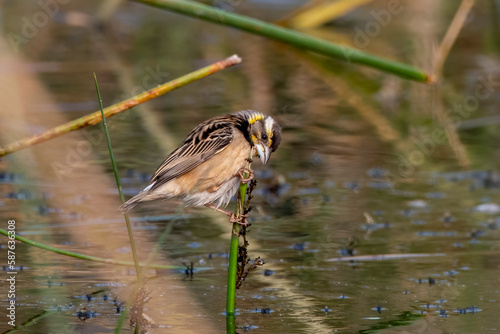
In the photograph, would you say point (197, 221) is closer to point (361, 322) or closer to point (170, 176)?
point (170, 176)

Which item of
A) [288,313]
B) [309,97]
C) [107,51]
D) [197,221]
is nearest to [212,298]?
[288,313]

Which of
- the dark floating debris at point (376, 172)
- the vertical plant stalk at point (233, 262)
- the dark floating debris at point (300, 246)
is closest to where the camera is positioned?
the vertical plant stalk at point (233, 262)

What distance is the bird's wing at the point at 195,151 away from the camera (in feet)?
17.0

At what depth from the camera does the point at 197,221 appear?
6871mm

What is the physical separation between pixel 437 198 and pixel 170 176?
9.75 feet

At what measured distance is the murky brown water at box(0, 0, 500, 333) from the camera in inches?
195

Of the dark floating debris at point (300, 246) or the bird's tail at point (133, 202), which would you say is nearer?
the bird's tail at point (133, 202)

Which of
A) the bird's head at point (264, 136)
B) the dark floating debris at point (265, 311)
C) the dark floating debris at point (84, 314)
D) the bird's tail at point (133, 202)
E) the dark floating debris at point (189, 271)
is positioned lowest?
the dark floating debris at point (84, 314)

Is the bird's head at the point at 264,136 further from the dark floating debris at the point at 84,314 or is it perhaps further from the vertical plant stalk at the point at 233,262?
the dark floating debris at the point at 84,314

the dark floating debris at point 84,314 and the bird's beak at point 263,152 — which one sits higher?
the bird's beak at point 263,152

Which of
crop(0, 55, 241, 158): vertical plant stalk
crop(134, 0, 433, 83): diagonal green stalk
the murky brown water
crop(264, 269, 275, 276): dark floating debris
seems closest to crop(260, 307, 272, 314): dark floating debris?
the murky brown water

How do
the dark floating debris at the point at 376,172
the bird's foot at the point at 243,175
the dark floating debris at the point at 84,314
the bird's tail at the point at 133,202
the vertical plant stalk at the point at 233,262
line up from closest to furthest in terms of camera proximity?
1. the vertical plant stalk at the point at 233,262
2. the dark floating debris at the point at 84,314
3. the bird's foot at the point at 243,175
4. the bird's tail at the point at 133,202
5. the dark floating debris at the point at 376,172

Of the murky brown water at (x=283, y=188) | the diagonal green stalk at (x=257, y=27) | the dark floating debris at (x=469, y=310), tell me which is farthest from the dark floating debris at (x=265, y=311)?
the diagonal green stalk at (x=257, y=27)

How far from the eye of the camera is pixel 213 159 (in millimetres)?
5258
